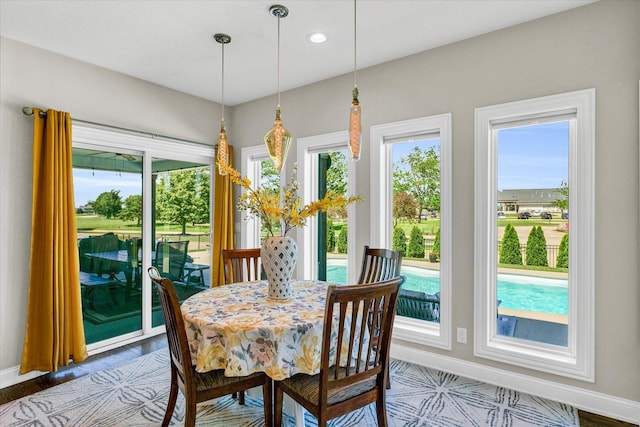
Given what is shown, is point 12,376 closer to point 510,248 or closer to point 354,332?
point 354,332

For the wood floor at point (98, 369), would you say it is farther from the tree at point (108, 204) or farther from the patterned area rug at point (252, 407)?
the tree at point (108, 204)

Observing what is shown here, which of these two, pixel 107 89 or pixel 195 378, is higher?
pixel 107 89

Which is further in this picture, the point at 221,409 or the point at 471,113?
the point at 471,113

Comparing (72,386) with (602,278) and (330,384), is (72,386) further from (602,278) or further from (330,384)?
(602,278)

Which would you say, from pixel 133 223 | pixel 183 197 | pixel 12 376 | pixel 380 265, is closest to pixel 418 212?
pixel 380 265

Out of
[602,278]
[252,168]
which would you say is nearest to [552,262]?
[602,278]

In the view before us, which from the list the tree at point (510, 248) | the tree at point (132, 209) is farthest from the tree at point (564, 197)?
the tree at point (132, 209)

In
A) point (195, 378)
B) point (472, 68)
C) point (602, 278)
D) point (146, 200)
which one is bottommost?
point (195, 378)

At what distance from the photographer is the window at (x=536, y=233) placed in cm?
238

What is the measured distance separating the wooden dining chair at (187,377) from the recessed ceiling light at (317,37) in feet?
6.80

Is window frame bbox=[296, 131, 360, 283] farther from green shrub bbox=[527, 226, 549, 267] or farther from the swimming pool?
green shrub bbox=[527, 226, 549, 267]

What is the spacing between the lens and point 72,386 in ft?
8.90

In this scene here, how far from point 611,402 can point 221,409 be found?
2.54m

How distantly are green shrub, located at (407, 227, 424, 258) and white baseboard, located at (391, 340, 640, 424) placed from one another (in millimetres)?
812
